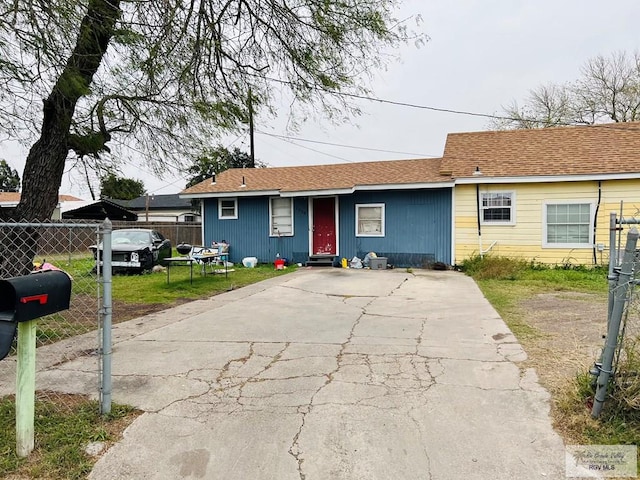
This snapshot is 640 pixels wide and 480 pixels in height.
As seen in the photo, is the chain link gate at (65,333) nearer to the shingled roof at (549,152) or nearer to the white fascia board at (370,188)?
the white fascia board at (370,188)

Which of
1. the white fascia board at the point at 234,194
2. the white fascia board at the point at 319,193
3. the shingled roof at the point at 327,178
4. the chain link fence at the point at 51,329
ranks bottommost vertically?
the chain link fence at the point at 51,329

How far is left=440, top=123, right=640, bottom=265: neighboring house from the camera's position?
12109mm

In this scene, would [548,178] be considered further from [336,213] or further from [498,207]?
[336,213]

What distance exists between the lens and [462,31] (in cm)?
808

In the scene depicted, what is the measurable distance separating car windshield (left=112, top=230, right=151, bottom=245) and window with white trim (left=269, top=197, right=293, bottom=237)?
429cm

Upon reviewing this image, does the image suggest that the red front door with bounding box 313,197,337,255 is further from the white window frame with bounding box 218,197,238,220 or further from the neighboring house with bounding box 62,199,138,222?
the neighboring house with bounding box 62,199,138,222

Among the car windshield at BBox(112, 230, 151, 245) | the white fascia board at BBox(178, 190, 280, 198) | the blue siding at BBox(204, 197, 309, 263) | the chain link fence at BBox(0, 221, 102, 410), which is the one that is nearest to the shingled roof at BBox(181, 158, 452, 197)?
the white fascia board at BBox(178, 190, 280, 198)

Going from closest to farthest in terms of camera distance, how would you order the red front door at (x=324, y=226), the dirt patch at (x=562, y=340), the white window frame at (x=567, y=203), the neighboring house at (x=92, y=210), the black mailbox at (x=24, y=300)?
the black mailbox at (x=24, y=300), the dirt patch at (x=562, y=340), the white window frame at (x=567, y=203), the red front door at (x=324, y=226), the neighboring house at (x=92, y=210)

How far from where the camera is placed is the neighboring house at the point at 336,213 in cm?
1376

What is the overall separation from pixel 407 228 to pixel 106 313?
11916mm

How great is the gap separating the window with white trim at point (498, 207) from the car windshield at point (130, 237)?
10994mm

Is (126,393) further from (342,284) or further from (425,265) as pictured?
(425,265)

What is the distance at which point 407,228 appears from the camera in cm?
1398

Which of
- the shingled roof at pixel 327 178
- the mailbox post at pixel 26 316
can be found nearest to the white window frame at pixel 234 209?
the shingled roof at pixel 327 178
